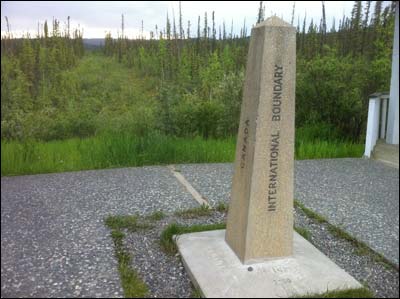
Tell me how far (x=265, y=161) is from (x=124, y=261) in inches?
49.8

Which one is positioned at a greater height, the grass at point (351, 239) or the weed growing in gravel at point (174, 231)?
the weed growing in gravel at point (174, 231)

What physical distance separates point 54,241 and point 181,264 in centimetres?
126

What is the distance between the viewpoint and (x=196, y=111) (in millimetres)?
6953

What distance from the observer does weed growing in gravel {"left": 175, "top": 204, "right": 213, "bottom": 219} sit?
395 centimetres

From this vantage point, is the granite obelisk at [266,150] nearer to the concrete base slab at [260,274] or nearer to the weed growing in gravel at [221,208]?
the concrete base slab at [260,274]

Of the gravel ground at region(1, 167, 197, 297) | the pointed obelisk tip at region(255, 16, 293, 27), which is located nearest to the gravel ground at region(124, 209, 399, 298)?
the gravel ground at region(1, 167, 197, 297)

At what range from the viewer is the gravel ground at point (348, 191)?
1920 millimetres

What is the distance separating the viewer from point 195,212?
4.02 metres

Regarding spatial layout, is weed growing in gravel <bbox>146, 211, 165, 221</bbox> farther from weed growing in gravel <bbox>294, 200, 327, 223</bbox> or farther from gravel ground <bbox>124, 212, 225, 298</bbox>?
weed growing in gravel <bbox>294, 200, 327, 223</bbox>

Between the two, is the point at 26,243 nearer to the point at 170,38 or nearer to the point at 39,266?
the point at 39,266

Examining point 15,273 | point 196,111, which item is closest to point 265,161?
point 15,273

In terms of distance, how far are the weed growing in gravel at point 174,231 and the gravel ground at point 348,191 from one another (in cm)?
74

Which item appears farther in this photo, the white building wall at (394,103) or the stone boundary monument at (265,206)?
the stone boundary monument at (265,206)

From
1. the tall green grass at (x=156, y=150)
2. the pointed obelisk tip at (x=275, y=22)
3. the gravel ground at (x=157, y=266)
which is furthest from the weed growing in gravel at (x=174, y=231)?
the pointed obelisk tip at (x=275, y=22)
